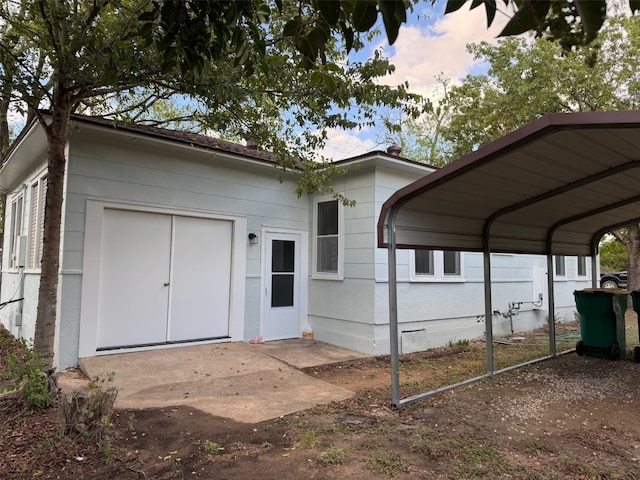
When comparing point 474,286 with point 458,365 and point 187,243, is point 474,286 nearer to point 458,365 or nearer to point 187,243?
point 458,365

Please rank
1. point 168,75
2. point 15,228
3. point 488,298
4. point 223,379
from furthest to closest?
point 15,228 → point 488,298 → point 223,379 → point 168,75

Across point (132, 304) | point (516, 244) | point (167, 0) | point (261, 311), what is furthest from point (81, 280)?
point (516, 244)

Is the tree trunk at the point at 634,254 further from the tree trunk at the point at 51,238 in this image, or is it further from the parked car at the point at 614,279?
the tree trunk at the point at 51,238

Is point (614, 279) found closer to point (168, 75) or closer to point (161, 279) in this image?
point (161, 279)

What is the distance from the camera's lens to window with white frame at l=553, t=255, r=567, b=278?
11.9m

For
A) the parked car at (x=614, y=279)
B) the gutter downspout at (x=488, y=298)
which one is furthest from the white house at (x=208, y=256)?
the parked car at (x=614, y=279)

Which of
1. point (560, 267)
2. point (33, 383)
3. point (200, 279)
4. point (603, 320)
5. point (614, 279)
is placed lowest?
point (33, 383)

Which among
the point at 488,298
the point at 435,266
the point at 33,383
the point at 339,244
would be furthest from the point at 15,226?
the point at 488,298

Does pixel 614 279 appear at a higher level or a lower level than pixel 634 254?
lower

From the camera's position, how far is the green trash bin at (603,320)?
6.75 meters

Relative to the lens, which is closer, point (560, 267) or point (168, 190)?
point (168, 190)

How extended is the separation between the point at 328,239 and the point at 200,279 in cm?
260

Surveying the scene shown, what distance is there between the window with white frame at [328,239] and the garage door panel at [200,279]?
1852 mm

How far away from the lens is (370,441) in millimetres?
3678
